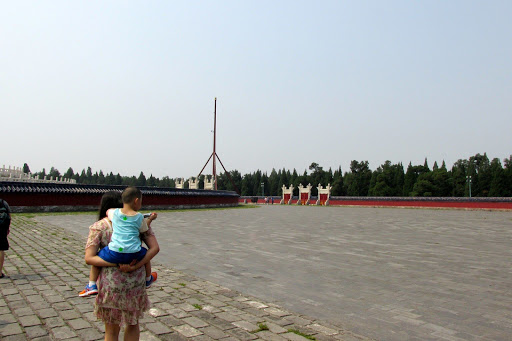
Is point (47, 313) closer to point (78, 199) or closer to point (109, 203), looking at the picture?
point (109, 203)

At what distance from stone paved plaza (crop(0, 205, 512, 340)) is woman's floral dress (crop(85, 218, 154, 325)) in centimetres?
89

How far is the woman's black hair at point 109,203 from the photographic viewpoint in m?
3.22

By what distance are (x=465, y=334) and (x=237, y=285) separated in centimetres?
309

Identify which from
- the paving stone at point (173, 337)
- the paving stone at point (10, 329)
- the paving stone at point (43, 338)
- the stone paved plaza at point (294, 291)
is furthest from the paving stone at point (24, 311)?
the paving stone at point (173, 337)

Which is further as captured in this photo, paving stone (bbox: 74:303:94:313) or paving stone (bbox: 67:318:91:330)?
paving stone (bbox: 74:303:94:313)

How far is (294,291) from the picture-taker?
5609mm

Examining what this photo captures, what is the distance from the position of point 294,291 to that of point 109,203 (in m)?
3.30

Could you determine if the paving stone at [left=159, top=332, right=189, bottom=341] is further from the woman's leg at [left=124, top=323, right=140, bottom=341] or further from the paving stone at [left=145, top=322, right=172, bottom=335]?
the woman's leg at [left=124, top=323, right=140, bottom=341]

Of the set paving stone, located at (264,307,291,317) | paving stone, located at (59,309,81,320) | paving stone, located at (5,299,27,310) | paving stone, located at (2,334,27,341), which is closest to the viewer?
paving stone, located at (2,334,27,341)

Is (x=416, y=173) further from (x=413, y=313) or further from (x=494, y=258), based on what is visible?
(x=413, y=313)

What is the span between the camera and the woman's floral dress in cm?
289

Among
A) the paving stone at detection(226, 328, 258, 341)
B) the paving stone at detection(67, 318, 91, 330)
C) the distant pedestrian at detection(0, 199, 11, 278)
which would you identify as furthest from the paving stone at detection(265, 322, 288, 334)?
the distant pedestrian at detection(0, 199, 11, 278)

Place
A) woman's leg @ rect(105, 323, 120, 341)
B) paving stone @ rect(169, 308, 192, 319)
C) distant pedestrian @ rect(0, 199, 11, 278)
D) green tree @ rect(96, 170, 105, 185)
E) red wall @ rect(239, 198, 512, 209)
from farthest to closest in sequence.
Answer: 1. green tree @ rect(96, 170, 105, 185)
2. red wall @ rect(239, 198, 512, 209)
3. distant pedestrian @ rect(0, 199, 11, 278)
4. paving stone @ rect(169, 308, 192, 319)
5. woman's leg @ rect(105, 323, 120, 341)

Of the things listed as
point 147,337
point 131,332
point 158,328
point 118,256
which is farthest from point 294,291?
point 118,256
